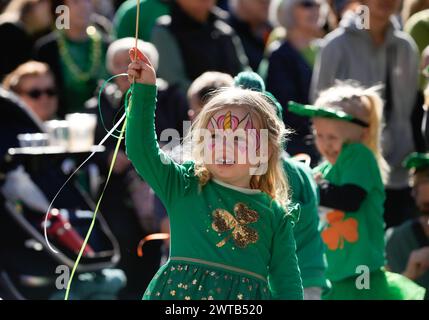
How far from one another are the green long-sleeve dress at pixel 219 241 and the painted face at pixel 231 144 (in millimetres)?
66

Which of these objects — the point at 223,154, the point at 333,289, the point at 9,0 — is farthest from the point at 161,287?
the point at 9,0

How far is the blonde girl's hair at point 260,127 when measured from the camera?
393 centimetres

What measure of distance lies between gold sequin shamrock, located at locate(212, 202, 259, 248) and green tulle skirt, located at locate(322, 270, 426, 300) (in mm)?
1573

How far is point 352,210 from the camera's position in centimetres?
543

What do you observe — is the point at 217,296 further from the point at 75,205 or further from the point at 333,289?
the point at 75,205

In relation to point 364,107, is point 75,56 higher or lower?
higher

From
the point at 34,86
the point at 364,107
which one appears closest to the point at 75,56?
the point at 34,86

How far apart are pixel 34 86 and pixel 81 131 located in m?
0.69

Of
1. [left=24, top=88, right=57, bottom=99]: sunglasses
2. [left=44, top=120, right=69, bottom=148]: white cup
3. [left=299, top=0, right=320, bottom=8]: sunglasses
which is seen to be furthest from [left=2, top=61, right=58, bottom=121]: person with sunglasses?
[left=299, top=0, right=320, bottom=8]: sunglasses

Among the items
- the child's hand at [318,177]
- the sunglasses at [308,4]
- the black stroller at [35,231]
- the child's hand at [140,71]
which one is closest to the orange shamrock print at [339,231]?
the child's hand at [318,177]

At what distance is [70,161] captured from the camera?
6.38 metres

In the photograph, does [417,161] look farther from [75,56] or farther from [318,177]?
[75,56]

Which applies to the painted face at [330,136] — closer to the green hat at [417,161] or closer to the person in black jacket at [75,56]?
the green hat at [417,161]

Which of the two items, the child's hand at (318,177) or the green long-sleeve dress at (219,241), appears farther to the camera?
the child's hand at (318,177)
